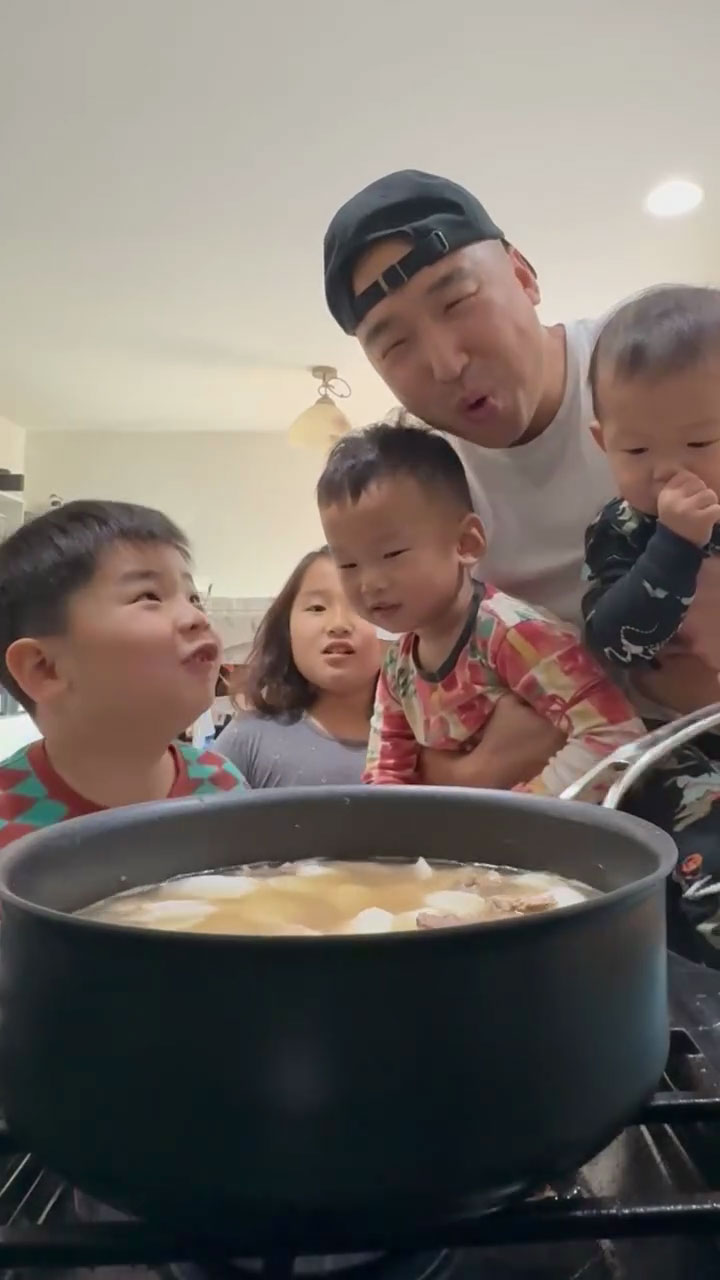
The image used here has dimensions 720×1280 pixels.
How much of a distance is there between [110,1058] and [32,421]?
203 inches

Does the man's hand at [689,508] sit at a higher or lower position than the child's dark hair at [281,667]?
higher

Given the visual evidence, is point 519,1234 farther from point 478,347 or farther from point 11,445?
point 11,445

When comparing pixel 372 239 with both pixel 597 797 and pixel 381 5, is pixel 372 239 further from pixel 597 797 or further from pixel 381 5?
pixel 381 5

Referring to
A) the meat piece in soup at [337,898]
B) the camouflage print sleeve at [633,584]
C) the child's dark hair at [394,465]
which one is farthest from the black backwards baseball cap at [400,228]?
the meat piece in soup at [337,898]

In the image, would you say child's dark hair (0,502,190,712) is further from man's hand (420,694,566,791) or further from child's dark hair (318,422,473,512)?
man's hand (420,694,566,791)

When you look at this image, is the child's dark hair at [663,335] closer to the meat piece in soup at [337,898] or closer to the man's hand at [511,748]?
the man's hand at [511,748]

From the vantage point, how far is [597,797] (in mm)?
846

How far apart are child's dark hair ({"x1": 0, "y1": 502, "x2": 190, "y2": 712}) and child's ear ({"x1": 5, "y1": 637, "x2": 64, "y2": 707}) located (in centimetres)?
2

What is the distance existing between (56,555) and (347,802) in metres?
0.52

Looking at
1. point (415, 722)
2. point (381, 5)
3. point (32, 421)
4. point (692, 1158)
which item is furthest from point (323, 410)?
point (692, 1158)

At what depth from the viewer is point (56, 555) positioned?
982 mm

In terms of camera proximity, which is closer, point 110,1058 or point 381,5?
point 110,1058

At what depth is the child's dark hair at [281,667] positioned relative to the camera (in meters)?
1.73

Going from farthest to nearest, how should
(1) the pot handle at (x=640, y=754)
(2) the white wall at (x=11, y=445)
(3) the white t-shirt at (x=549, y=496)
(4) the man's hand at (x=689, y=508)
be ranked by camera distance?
1. (2) the white wall at (x=11, y=445)
2. (3) the white t-shirt at (x=549, y=496)
3. (4) the man's hand at (x=689, y=508)
4. (1) the pot handle at (x=640, y=754)
